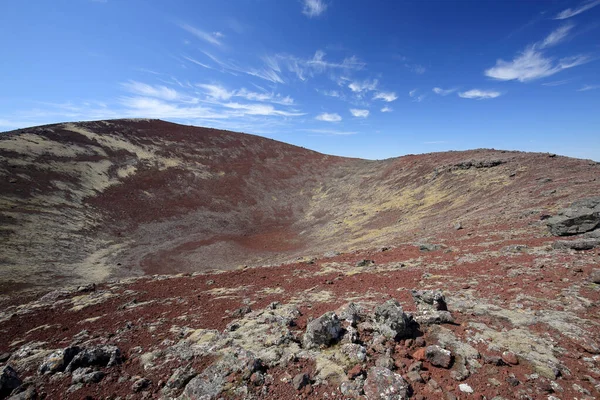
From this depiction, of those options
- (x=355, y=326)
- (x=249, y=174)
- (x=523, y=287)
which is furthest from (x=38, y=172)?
(x=523, y=287)

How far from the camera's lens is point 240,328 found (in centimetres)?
851

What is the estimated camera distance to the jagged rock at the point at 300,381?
221 inches

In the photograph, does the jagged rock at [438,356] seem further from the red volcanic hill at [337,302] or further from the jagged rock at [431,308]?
the jagged rock at [431,308]

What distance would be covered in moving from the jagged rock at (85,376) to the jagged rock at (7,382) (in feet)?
4.35

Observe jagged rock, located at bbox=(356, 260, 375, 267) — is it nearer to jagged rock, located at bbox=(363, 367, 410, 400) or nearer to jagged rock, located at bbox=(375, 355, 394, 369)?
jagged rock, located at bbox=(375, 355, 394, 369)

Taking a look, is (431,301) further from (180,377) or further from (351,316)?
(180,377)

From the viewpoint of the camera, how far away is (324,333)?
6.86 metres

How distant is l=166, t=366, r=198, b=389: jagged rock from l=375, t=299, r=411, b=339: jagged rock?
473 cm

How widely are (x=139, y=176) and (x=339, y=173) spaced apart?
133 feet

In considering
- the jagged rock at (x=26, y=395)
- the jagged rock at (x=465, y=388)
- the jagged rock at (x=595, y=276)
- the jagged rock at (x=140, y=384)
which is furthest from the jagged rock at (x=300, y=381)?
the jagged rock at (x=595, y=276)

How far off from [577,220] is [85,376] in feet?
63.4

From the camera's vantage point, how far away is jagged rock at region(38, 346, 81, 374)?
7.33 meters

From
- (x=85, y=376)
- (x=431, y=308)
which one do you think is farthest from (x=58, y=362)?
(x=431, y=308)

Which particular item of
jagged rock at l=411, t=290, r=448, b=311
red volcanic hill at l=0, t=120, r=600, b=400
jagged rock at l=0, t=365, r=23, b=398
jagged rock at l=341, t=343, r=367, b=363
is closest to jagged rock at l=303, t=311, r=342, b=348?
red volcanic hill at l=0, t=120, r=600, b=400
